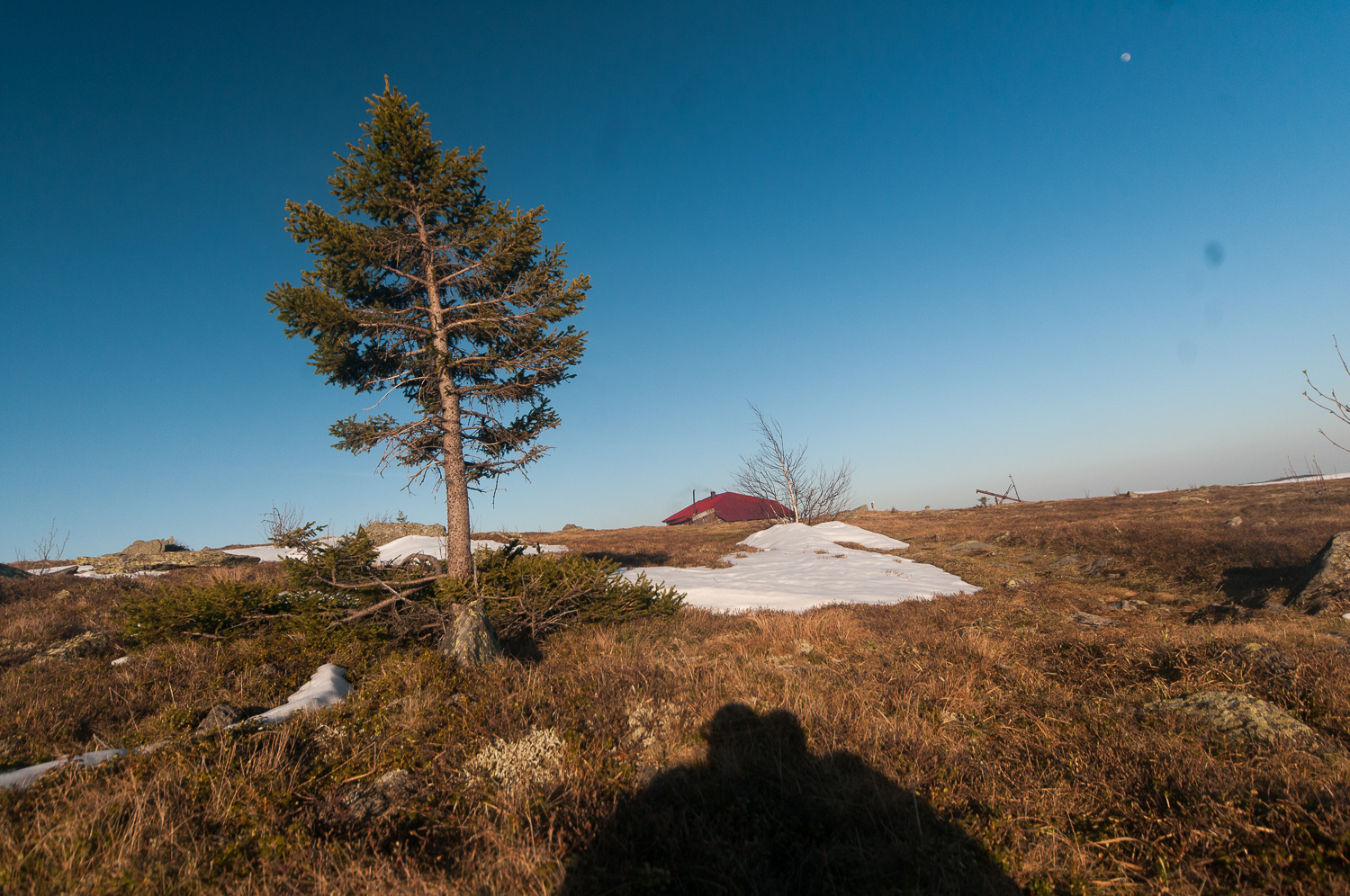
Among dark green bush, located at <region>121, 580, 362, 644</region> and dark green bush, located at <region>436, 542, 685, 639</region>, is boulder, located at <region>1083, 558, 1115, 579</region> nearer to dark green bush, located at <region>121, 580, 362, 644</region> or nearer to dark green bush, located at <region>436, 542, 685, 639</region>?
dark green bush, located at <region>436, 542, 685, 639</region>

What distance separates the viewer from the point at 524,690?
5.45m

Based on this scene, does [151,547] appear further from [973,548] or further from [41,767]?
[973,548]

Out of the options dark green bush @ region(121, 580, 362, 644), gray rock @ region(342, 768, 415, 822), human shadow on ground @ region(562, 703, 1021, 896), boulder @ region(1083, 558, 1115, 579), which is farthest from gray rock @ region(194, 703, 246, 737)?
boulder @ region(1083, 558, 1115, 579)

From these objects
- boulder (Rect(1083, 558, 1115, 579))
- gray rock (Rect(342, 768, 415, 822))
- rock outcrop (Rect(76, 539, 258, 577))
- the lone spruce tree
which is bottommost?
boulder (Rect(1083, 558, 1115, 579))

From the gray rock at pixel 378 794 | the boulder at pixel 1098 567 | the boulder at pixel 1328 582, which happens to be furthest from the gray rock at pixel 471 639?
the boulder at pixel 1098 567

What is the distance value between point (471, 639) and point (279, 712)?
2.16 m

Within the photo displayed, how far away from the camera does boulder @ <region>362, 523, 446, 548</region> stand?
2766cm

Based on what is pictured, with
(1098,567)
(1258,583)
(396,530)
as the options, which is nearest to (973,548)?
(1098,567)

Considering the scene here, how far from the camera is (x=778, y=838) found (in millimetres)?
3154

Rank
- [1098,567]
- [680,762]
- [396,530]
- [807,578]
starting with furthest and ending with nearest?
[396,530]
[807,578]
[1098,567]
[680,762]

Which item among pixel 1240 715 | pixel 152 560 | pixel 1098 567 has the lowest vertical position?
pixel 1098 567

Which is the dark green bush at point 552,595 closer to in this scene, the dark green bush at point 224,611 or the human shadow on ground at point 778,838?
the dark green bush at point 224,611

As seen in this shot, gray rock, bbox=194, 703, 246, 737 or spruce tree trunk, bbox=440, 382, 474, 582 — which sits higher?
spruce tree trunk, bbox=440, 382, 474, 582

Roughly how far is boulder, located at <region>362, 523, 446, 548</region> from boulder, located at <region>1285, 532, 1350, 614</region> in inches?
1141
